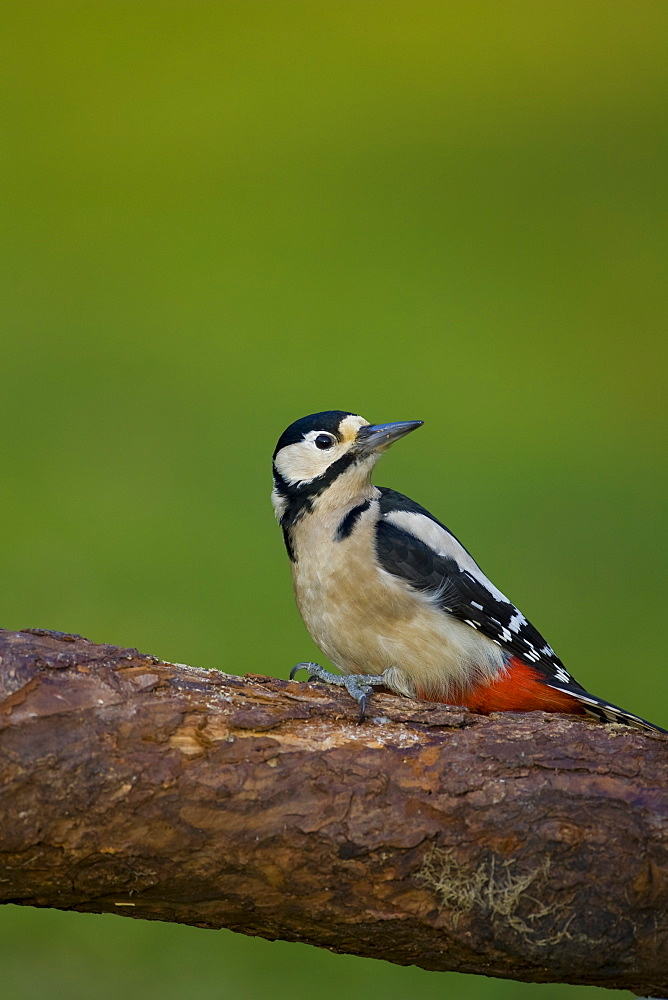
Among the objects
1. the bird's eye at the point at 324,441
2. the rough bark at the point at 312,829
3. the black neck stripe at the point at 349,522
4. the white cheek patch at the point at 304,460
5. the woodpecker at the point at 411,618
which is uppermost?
the bird's eye at the point at 324,441

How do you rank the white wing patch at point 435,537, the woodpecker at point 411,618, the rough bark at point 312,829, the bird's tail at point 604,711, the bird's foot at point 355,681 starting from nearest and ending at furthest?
the rough bark at point 312,829 → the bird's foot at point 355,681 → the bird's tail at point 604,711 → the woodpecker at point 411,618 → the white wing patch at point 435,537

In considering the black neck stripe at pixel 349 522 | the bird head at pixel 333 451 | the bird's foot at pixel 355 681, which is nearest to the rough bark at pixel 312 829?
the bird's foot at pixel 355 681

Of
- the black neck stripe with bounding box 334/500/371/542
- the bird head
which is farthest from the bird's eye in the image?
the black neck stripe with bounding box 334/500/371/542

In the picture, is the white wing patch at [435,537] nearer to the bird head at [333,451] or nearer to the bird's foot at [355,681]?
the bird head at [333,451]

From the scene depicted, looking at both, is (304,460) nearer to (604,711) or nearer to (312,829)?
(604,711)

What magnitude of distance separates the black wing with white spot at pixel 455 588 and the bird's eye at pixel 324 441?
178mm

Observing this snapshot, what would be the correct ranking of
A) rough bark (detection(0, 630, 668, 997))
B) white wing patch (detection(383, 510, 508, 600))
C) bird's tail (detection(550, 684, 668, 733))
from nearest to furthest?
rough bark (detection(0, 630, 668, 997))
bird's tail (detection(550, 684, 668, 733))
white wing patch (detection(383, 510, 508, 600))

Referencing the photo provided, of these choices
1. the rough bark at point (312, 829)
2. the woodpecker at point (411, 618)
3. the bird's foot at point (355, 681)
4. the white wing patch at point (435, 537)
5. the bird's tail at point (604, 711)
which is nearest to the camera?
the rough bark at point (312, 829)

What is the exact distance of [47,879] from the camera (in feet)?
4.02

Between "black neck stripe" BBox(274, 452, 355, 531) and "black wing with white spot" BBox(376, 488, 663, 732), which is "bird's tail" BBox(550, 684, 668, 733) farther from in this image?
"black neck stripe" BBox(274, 452, 355, 531)

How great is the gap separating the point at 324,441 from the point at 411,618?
0.39 metres

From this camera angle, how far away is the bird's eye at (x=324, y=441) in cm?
190

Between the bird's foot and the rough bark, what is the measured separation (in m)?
0.08

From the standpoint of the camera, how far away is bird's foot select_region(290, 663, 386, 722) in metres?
1.41
